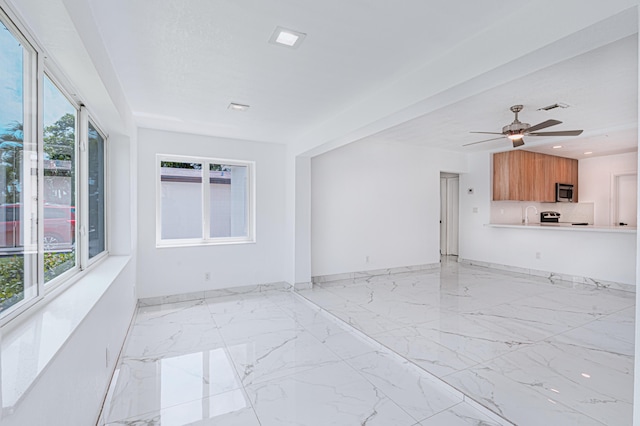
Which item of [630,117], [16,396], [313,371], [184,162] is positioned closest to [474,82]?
[313,371]

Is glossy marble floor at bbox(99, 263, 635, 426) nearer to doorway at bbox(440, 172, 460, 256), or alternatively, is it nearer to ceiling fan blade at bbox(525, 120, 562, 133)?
ceiling fan blade at bbox(525, 120, 562, 133)

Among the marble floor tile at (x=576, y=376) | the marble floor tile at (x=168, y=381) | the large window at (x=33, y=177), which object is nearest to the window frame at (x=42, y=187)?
the large window at (x=33, y=177)

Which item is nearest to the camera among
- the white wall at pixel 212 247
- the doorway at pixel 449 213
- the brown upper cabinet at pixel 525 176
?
the white wall at pixel 212 247

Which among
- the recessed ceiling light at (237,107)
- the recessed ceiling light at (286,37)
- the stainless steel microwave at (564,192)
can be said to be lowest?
the stainless steel microwave at (564,192)

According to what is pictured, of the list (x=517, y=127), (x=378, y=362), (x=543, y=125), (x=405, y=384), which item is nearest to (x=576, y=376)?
(x=405, y=384)

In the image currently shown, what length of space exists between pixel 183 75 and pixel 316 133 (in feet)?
6.19

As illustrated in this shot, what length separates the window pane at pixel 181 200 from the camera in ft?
14.7

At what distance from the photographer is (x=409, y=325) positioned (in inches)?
139

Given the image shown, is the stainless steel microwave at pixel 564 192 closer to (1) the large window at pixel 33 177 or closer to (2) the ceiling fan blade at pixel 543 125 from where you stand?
(2) the ceiling fan blade at pixel 543 125

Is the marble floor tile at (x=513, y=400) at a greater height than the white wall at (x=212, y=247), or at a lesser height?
lesser

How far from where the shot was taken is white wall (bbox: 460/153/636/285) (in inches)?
199

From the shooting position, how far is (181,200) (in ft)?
15.0

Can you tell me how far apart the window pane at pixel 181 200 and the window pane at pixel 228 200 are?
0.20m

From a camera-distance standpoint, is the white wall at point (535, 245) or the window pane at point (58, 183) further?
the white wall at point (535, 245)
